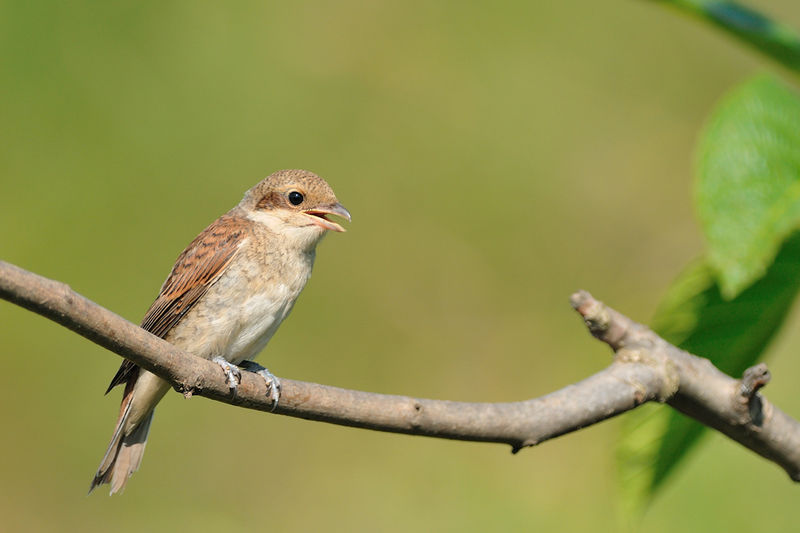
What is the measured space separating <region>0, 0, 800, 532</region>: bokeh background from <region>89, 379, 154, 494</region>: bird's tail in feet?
3.99

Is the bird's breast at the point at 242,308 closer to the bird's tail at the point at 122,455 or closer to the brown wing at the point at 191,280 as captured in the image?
the brown wing at the point at 191,280

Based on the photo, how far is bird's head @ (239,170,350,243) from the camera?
4.11m

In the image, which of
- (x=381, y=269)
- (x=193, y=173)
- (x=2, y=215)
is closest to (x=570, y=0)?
(x=381, y=269)

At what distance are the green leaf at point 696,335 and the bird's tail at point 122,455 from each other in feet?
7.51

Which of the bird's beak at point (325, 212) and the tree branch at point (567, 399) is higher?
the bird's beak at point (325, 212)

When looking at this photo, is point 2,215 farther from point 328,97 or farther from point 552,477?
point 552,477

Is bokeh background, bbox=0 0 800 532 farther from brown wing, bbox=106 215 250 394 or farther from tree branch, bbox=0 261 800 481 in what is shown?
tree branch, bbox=0 261 800 481

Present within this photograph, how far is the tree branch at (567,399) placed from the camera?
243 centimetres

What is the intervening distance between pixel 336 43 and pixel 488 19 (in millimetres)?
1268

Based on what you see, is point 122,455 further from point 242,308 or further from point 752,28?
point 752,28

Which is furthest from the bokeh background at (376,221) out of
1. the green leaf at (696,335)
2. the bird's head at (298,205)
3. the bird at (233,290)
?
the green leaf at (696,335)

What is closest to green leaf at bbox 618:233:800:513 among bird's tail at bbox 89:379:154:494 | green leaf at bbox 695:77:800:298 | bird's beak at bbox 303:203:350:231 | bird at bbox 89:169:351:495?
green leaf at bbox 695:77:800:298

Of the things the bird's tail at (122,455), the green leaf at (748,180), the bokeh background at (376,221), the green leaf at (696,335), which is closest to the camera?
the green leaf at (748,180)

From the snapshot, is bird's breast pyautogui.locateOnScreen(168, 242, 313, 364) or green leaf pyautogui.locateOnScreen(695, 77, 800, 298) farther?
bird's breast pyautogui.locateOnScreen(168, 242, 313, 364)
